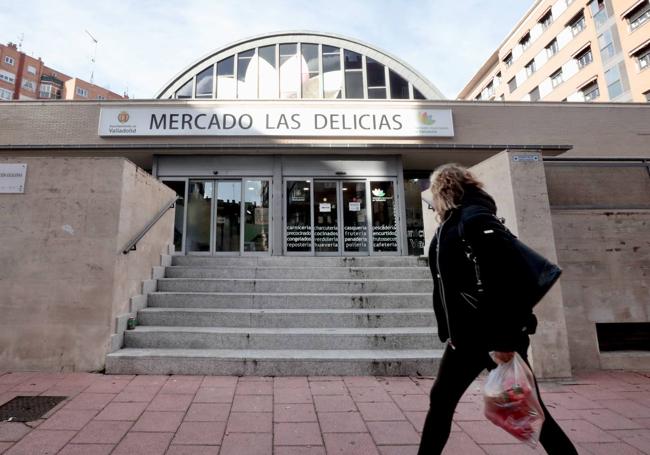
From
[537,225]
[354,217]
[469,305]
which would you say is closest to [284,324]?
[469,305]

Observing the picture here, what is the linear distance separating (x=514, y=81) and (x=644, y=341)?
110 ft

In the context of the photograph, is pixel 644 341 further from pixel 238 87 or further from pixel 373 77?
pixel 238 87

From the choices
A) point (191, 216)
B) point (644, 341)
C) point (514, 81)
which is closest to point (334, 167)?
point (191, 216)

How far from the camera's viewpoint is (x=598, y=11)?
72.1 feet

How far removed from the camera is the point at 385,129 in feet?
31.6

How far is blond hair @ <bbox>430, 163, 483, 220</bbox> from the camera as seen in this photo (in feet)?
5.91

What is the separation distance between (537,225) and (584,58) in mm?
28466

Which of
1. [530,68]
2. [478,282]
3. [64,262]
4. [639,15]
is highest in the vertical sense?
[530,68]

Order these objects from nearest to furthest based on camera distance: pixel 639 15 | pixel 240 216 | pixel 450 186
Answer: pixel 450 186
pixel 240 216
pixel 639 15

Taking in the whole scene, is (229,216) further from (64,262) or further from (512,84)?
(512,84)

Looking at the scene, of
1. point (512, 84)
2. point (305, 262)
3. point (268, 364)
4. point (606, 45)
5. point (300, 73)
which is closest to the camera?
point (268, 364)

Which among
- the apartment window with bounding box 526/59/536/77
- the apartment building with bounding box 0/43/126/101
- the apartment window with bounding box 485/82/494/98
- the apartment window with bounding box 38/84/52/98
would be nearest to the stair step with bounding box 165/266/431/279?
the apartment window with bounding box 526/59/536/77

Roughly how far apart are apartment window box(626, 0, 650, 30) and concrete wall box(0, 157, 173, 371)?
28.8 metres

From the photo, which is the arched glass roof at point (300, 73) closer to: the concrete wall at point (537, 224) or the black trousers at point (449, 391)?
the concrete wall at point (537, 224)
